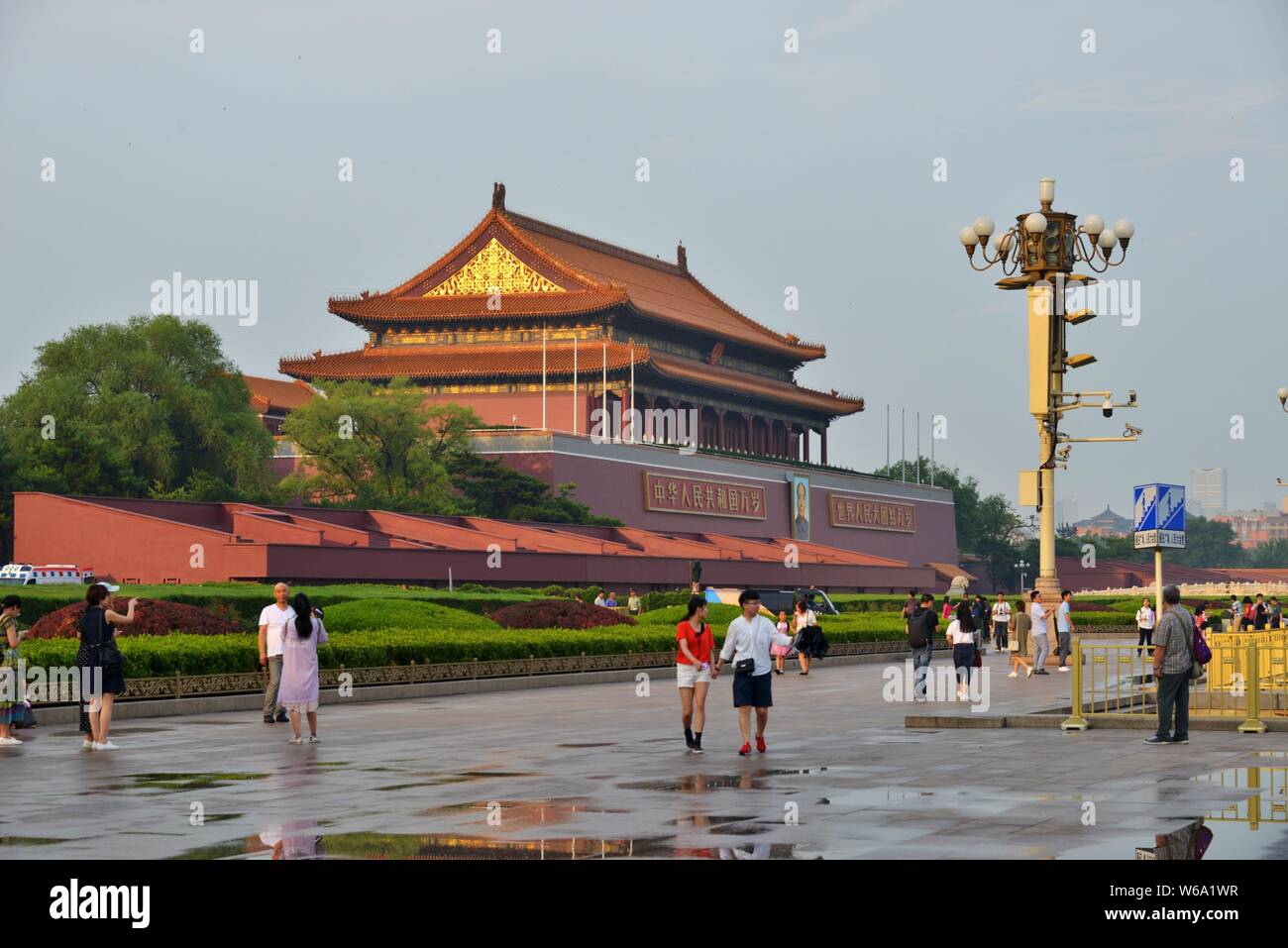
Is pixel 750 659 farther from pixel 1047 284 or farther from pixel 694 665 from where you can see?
pixel 1047 284

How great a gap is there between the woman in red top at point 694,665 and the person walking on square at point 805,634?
585 inches

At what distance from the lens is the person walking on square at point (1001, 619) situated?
36.0 metres

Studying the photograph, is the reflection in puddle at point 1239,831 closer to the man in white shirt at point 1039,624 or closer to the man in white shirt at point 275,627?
the man in white shirt at point 275,627

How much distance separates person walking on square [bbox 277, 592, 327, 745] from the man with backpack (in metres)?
8.47


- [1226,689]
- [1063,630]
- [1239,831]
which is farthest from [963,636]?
[1239,831]

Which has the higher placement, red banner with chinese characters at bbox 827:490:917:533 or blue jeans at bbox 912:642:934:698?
red banner with chinese characters at bbox 827:490:917:533

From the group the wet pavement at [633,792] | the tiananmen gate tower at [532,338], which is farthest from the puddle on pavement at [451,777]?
the tiananmen gate tower at [532,338]

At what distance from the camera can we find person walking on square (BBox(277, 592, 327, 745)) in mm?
16266

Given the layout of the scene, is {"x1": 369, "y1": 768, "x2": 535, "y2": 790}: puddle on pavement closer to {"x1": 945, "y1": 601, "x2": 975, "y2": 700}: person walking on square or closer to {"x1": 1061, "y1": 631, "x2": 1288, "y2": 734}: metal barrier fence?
{"x1": 1061, "y1": 631, "x2": 1288, "y2": 734}: metal barrier fence

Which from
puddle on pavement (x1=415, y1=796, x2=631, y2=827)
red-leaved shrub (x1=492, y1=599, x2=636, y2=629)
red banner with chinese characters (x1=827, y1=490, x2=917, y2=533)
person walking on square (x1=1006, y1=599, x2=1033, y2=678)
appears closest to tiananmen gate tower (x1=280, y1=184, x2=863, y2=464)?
red banner with chinese characters (x1=827, y1=490, x2=917, y2=533)

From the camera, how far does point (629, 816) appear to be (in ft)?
34.5
